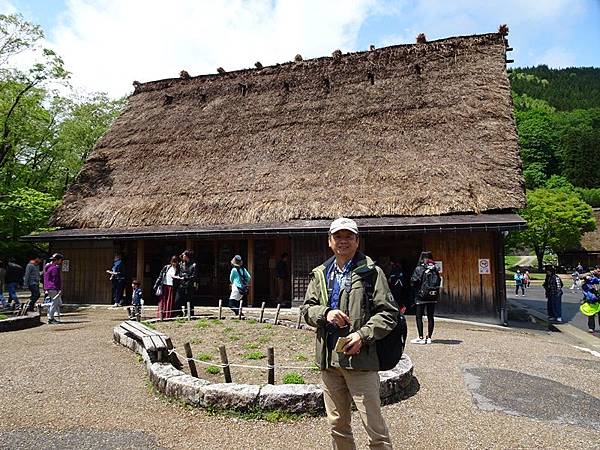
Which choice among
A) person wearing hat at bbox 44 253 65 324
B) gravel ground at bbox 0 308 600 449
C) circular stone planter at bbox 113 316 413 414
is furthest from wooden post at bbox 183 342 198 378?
person wearing hat at bbox 44 253 65 324

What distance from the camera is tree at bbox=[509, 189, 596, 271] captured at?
38.0m

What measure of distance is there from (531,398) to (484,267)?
670 centimetres

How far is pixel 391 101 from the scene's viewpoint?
48.2ft

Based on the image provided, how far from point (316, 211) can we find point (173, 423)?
28.8 ft

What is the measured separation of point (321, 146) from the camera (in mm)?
14250

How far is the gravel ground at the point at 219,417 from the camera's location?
12.1ft

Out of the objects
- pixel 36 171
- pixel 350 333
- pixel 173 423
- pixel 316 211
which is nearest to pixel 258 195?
pixel 316 211

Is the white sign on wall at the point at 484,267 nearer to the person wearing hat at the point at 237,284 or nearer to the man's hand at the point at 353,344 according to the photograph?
the person wearing hat at the point at 237,284

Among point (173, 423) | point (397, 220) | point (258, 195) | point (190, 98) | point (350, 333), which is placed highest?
point (190, 98)

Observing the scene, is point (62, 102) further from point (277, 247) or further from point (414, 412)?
point (414, 412)

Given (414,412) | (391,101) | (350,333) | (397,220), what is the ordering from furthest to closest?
(391,101) → (397,220) → (414,412) → (350,333)

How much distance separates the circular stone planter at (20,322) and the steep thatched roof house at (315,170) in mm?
3816

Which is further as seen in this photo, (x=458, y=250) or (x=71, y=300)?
(x=71, y=300)

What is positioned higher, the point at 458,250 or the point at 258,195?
the point at 258,195
